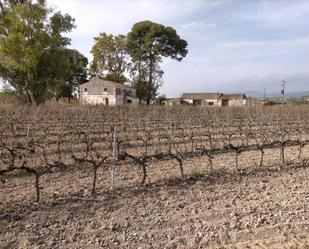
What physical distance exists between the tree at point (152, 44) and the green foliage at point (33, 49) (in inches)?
593

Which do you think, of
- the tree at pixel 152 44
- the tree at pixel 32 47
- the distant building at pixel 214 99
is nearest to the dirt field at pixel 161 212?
the tree at pixel 32 47

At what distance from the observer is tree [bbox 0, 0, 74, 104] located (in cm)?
2502

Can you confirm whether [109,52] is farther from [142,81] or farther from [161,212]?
[161,212]

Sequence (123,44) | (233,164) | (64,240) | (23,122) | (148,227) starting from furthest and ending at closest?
1. (123,44)
2. (23,122)
3. (233,164)
4. (148,227)
5. (64,240)

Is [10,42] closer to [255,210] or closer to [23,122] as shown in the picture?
[23,122]

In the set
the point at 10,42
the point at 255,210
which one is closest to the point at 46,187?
the point at 255,210

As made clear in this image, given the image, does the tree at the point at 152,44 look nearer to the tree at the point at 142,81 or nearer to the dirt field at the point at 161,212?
the tree at the point at 142,81

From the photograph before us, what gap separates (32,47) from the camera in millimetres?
25438

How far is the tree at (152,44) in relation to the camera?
135ft

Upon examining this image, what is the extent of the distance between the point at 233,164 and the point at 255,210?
125 inches

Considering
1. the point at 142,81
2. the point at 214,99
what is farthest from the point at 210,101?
the point at 142,81

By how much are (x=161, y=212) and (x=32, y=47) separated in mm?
22784

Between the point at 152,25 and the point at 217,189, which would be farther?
the point at 152,25

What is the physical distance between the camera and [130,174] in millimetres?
7305
